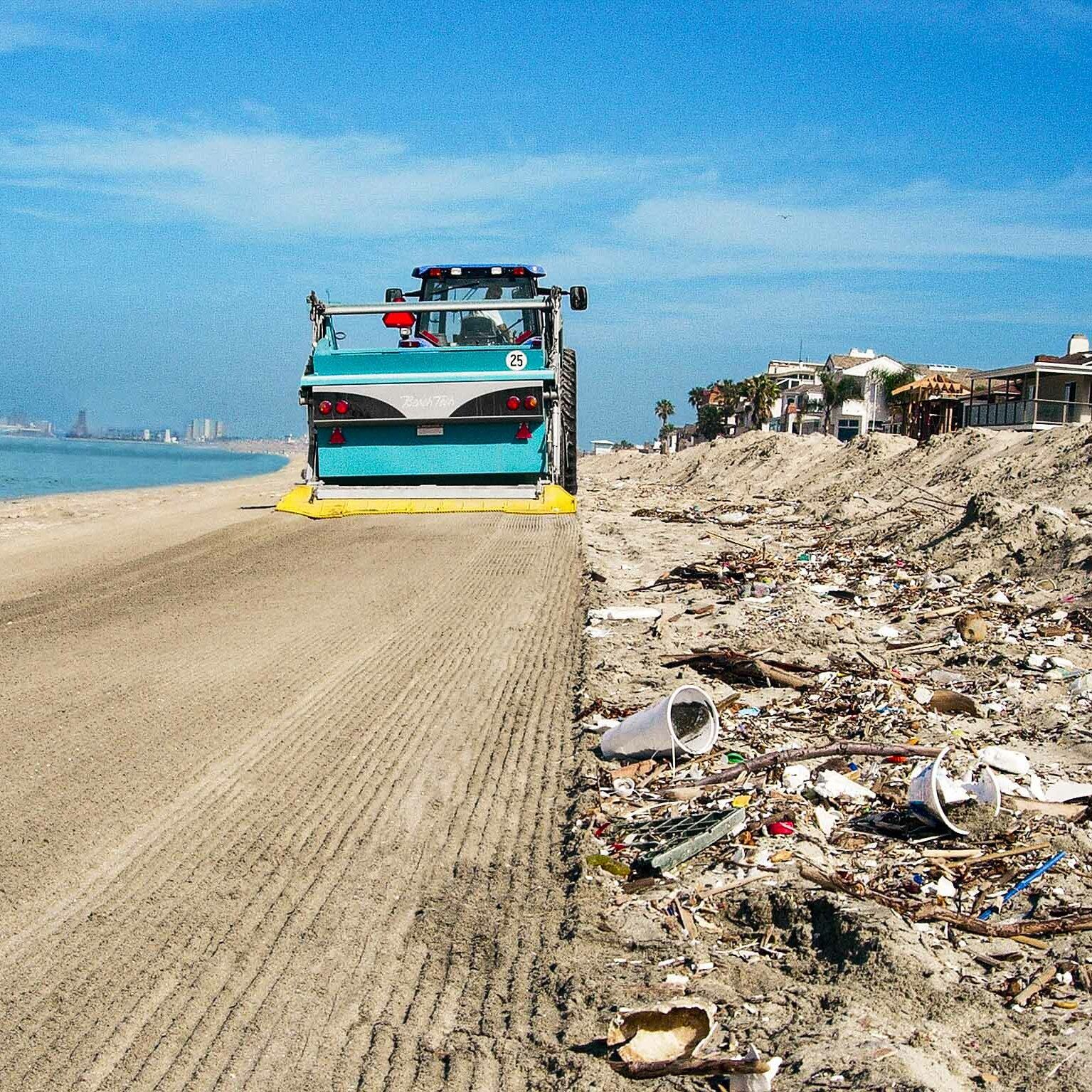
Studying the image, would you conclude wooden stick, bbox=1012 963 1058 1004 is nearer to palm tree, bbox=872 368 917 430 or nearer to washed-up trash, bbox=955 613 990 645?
washed-up trash, bbox=955 613 990 645

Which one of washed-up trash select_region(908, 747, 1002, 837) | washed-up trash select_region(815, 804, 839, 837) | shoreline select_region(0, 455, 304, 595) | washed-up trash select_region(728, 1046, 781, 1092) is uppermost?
washed-up trash select_region(908, 747, 1002, 837)

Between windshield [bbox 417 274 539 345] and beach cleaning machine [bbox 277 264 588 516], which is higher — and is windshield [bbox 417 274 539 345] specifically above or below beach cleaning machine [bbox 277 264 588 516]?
above

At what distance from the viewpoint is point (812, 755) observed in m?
5.62

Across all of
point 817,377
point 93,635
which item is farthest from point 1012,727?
point 817,377

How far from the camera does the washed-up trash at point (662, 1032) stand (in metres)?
3.16

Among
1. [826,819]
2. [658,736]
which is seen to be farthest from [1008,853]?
[658,736]

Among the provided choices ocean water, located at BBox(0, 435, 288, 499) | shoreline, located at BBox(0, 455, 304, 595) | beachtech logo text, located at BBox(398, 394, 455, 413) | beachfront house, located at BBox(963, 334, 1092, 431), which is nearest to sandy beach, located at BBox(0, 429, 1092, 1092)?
shoreline, located at BBox(0, 455, 304, 595)

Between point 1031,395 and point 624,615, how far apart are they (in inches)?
1522

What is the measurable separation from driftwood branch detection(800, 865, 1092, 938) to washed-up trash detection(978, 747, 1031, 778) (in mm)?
1619

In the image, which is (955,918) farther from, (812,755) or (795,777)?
(812,755)

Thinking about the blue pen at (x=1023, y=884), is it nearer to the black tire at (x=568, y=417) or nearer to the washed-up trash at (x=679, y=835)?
the washed-up trash at (x=679, y=835)

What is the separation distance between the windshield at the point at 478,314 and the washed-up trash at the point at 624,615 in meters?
7.44

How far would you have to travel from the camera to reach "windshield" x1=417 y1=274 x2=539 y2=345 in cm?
1677

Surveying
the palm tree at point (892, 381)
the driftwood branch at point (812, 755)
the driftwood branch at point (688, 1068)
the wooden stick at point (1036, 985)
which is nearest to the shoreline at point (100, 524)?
the driftwood branch at point (812, 755)
